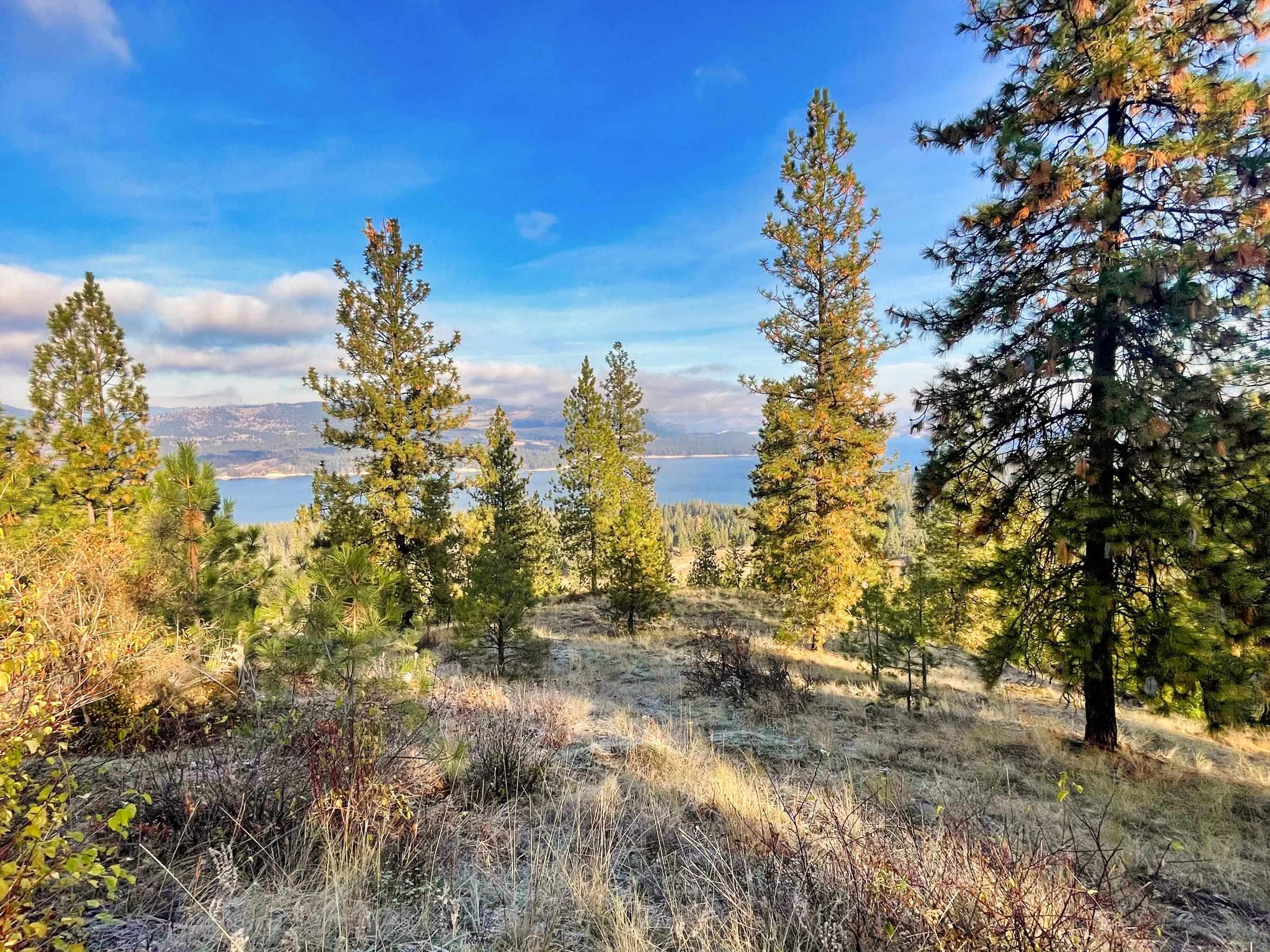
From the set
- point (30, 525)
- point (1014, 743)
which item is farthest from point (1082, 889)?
point (30, 525)

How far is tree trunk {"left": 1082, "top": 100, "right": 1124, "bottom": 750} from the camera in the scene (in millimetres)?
5895

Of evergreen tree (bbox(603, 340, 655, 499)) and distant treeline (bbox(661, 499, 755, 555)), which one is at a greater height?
evergreen tree (bbox(603, 340, 655, 499))

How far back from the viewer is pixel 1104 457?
6.27 m

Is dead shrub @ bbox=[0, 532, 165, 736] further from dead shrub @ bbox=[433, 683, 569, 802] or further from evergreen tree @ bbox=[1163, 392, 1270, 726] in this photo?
evergreen tree @ bbox=[1163, 392, 1270, 726]

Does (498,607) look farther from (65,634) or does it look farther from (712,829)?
(712,829)

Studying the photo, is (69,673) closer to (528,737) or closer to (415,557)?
(528,737)

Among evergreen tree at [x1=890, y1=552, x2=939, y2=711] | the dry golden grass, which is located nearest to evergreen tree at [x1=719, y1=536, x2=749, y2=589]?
evergreen tree at [x1=890, y1=552, x2=939, y2=711]

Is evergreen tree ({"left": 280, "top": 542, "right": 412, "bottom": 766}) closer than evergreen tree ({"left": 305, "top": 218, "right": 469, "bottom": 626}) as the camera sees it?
Yes

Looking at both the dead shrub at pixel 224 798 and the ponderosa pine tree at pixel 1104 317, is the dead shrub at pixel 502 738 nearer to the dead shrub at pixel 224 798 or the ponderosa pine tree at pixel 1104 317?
the dead shrub at pixel 224 798

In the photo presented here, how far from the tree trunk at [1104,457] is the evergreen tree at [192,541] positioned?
1016cm

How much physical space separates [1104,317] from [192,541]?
424 inches

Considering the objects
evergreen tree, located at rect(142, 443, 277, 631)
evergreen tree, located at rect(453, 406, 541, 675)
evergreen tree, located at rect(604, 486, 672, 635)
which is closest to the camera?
evergreen tree, located at rect(142, 443, 277, 631)

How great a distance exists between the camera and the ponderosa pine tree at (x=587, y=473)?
77.8ft

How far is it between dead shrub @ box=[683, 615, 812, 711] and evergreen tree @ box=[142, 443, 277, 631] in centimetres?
756
